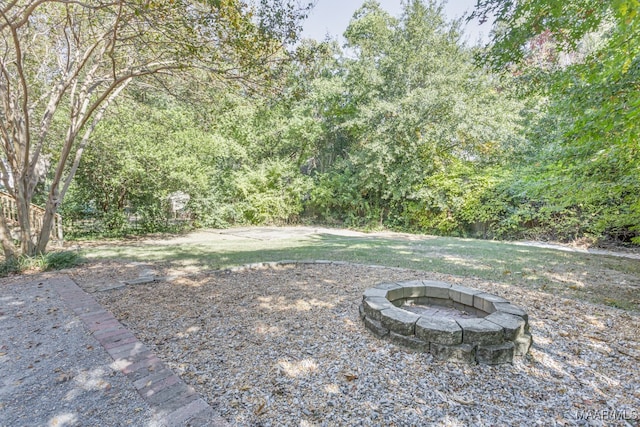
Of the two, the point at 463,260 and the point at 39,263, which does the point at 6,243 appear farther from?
the point at 463,260

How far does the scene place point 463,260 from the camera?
6016 millimetres

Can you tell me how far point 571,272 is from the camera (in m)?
5.17

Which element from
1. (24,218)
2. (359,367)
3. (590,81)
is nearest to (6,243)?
(24,218)

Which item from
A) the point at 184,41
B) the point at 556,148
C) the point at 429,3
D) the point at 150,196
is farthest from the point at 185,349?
the point at 429,3

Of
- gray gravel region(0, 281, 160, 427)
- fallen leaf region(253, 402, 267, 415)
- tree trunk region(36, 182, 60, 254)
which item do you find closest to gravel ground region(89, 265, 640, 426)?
fallen leaf region(253, 402, 267, 415)

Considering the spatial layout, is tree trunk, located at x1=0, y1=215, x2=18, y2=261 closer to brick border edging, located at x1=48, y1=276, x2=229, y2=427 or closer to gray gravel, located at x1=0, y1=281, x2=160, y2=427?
gray gravel, located at x1=0, y1=281, x2=160, y2=427

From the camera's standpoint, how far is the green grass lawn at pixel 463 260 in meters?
4.34

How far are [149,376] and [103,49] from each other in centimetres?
574

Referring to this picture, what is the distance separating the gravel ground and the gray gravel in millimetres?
358

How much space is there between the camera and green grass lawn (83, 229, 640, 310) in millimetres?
4340

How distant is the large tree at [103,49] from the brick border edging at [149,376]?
3193mm

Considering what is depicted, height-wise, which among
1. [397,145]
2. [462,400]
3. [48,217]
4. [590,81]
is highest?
[397,145]

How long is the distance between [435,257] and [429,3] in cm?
1097

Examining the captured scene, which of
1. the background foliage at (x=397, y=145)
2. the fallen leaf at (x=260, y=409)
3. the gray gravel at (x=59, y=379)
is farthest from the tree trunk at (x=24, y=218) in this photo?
the fallen leaf at (x=260, y=409)
